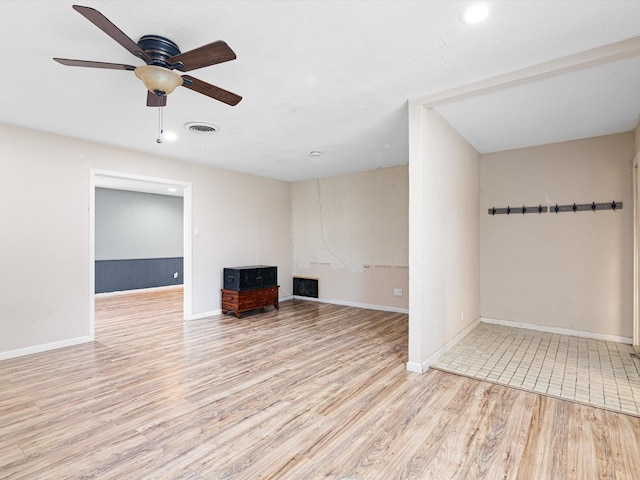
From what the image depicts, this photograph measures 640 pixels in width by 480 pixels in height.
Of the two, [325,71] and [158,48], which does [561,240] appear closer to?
[325,71]

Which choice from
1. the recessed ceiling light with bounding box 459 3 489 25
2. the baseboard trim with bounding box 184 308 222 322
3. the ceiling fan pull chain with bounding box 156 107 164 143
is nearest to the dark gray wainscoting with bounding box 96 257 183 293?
the baseboard trim with bounding box 184 308 222 322

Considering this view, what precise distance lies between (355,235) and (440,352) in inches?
119

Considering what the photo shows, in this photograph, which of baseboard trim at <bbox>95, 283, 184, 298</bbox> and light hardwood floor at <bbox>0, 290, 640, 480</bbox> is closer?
light hardwood floor at <bbox>0, 290, 640, 480</bbox>

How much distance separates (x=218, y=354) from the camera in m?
3.44

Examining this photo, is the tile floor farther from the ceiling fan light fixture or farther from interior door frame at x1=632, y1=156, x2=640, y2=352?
the ceiling fan light fixture

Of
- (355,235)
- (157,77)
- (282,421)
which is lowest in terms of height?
(282,421)

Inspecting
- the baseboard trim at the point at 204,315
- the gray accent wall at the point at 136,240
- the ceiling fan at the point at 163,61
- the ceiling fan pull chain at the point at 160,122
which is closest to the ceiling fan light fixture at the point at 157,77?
the ceiling fan at the point at 163,61

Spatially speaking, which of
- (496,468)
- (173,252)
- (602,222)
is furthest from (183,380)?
(173,252)

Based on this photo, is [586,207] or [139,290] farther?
[139,290]

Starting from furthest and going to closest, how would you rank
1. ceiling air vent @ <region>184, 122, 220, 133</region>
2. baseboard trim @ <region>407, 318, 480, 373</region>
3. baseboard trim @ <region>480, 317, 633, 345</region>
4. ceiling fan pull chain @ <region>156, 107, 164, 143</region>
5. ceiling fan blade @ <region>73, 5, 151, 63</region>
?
baseboard trim @ <region>480, 317, 633, 345</region>
ceiling air vent @ <region>184, 122, 220, 133</region>
ceiling fan pull chain @ <region>156, 107, 164, 143</region>
baseboard trim @ <region>407, 318, 480, 373</region>
ceiling fan blade @ <region>73, 5, 151, 63</region>

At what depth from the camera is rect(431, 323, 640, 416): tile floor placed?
251cm

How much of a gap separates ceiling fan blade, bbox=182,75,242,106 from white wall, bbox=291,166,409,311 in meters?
3.64

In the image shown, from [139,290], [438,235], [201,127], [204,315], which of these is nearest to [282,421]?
[438,235]

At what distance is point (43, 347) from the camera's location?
3598mm
